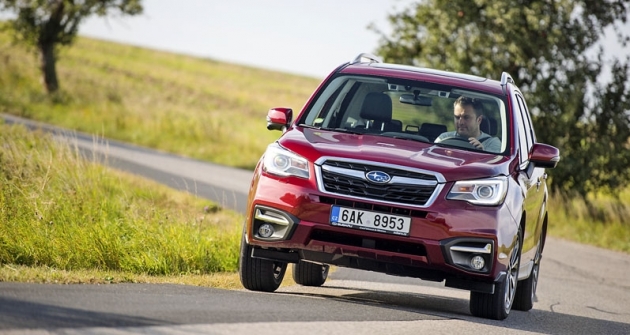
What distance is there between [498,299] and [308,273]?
2.10 metres

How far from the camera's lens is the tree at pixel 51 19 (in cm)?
3825

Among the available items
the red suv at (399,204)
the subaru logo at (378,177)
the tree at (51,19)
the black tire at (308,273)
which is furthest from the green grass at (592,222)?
the tree at (51,19)

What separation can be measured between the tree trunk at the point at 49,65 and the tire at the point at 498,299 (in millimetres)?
32394

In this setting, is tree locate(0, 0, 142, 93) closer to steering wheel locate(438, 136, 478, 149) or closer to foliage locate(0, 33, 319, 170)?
foliage locate(0, 33, 319, 170)

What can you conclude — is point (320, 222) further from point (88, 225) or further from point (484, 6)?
point (484, 6)

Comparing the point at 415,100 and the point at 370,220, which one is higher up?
the point at 415,100

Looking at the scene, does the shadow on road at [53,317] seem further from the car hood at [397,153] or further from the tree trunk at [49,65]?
the tree trunk at [49,65]

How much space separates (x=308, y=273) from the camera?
1009 cm

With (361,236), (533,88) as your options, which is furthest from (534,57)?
(361,236)

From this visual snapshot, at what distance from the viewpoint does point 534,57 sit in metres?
23.0

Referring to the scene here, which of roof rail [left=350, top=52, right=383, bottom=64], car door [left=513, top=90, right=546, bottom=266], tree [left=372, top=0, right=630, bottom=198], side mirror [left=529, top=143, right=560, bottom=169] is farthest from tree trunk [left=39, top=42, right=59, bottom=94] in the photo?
side mirror [left=529, top=143, right=560, bottom=169]

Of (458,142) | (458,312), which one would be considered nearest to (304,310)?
(458,312)

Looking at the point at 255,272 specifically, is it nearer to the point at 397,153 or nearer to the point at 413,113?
the point at 397,153

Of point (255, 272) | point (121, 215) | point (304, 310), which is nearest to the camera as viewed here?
point (304, 310)
